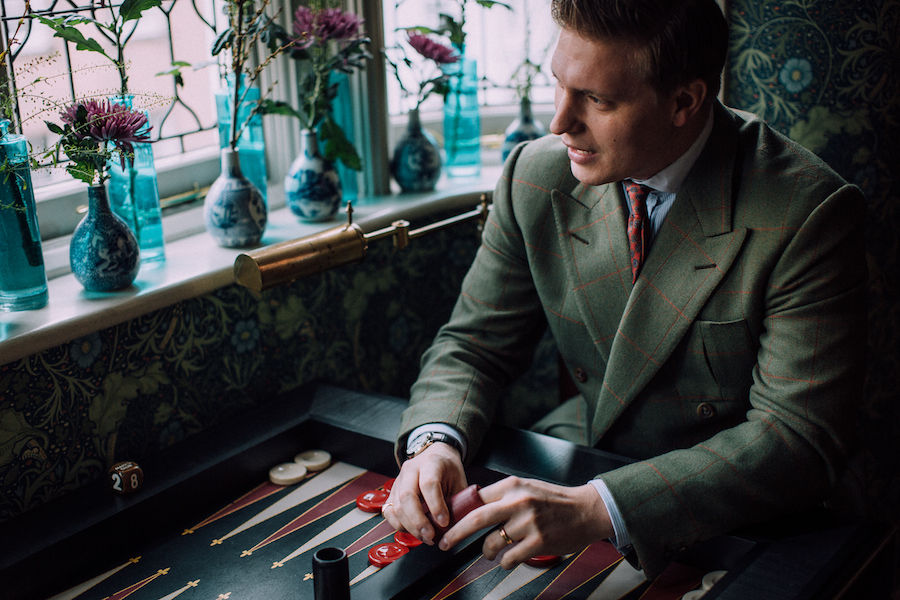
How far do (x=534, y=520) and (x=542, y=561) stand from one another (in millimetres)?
103

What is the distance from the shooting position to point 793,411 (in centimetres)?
145

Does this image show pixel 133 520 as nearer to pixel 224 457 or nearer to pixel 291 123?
pixel 224 457

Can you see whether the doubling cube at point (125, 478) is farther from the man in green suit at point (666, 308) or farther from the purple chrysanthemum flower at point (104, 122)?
the purple chrysanthemum flower at point (104, 122)

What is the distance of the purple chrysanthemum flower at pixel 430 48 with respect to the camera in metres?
2.27

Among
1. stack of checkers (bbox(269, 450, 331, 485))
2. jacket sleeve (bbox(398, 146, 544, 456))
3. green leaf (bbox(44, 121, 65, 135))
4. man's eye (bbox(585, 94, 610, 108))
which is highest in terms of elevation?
man's eye (bbox(585, 94, 610, 108))

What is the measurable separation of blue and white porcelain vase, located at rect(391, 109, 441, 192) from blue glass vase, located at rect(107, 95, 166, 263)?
754mm

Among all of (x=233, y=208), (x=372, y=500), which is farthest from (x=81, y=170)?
(x=372, y=500)

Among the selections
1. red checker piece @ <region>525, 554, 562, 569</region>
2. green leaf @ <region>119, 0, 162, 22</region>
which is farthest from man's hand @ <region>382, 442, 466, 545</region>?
green leaf @ <region>119, 0, 162, 22</region>

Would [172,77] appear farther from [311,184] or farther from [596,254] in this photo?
[596,254]

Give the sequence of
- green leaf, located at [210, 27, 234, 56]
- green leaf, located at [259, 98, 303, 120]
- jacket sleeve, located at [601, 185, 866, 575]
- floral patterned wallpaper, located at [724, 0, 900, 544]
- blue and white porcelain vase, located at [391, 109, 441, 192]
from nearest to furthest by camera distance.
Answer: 1. jacket sleeve, located at [601, 185, 866, 575]
2. green leaf, located at [210, 27, 234, 56]
3. green leaf, located at [259, 98, 303, 120]
4. floral patterned wallpaper, located at [724, 0, 900, 544]
5. blue and white porcelain vase, located at [391, 109, 441, 192]

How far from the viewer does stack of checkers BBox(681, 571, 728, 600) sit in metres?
1.28

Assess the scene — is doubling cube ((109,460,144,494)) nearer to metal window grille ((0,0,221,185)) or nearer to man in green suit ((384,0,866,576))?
man in green suit ((384,0,866,576))

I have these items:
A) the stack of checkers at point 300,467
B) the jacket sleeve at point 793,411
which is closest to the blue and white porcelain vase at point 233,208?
the stack of checkers at point 300,467

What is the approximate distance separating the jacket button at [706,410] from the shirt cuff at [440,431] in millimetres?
438
